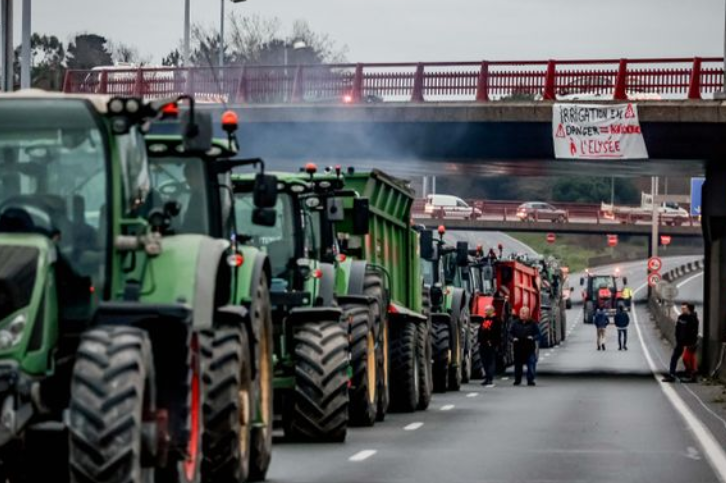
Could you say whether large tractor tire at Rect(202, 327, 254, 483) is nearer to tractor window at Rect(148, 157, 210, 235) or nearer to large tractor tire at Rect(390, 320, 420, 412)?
tractor window at Rect(148, 157, 210, 235)

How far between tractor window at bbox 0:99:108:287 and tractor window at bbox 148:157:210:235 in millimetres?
3115

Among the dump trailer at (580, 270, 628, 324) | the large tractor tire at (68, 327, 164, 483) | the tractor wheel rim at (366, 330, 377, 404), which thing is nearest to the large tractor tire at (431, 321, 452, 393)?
the tractor wheel rim at (366, 330, 377, 404)

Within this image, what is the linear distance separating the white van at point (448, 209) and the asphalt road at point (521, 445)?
212ft

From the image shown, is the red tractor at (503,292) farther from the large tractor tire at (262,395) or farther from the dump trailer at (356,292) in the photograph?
the large tractor tire at (262,395)

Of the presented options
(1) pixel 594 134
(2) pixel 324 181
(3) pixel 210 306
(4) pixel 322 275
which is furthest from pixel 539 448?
(1) pixel 594 134

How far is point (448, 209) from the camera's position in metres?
113

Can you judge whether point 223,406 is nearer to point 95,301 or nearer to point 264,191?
point 264,191

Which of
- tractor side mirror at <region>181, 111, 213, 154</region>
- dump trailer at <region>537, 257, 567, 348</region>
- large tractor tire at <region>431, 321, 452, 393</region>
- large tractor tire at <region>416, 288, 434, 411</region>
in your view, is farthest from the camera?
dump trailer at <region>537, 257, 567, 348</region>

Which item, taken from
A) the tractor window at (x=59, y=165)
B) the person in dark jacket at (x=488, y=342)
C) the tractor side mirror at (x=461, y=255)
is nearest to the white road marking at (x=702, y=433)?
the person in dark jacket at (x=488, y=342)

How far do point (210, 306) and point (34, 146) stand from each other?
150 cm

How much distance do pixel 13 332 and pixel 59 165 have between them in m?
1.44

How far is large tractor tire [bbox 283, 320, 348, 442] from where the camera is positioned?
2077 cm

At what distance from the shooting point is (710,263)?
53500mm

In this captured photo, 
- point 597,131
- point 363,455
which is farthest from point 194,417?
point 597,131
